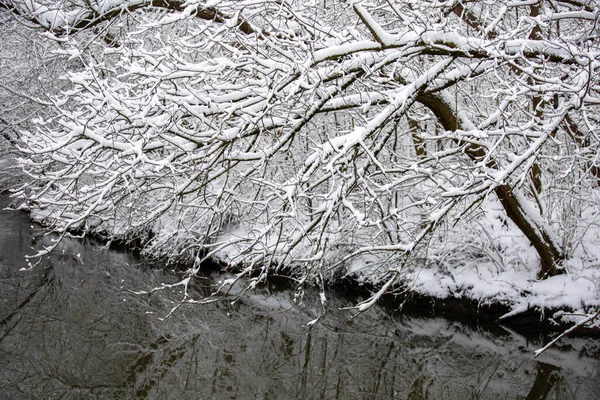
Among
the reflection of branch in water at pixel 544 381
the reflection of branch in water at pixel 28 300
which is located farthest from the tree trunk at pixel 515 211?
the reflection of branch in water at pixel 28 300

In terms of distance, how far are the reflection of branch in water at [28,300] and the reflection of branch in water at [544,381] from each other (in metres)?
6.29

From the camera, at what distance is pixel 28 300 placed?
811 cm

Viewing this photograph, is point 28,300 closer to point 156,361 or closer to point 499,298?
point 156,361

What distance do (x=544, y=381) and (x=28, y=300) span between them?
7.09 m

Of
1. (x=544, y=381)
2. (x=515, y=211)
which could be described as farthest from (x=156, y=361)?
(x=515, y=211)

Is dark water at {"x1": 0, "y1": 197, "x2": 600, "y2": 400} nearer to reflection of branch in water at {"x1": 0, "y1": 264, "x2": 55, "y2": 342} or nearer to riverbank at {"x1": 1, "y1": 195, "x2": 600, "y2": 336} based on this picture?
reflection of branch in water at {"x1": 0, "y1": 264, "x2": 55, "y2": 342}

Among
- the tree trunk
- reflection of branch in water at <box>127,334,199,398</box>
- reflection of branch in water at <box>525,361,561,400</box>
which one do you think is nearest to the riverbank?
the tree trunk

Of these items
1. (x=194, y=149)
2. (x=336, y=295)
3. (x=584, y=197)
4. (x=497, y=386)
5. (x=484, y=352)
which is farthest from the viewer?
(x=336, y=295)

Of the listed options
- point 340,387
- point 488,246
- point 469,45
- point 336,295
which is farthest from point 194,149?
point 488,246

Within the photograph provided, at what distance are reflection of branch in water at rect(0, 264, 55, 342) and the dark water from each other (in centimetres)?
3

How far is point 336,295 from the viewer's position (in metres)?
8.98

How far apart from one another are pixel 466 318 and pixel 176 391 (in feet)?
Result: 14.6

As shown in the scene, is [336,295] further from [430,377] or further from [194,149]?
[194,149]

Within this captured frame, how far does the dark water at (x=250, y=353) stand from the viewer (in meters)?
5.79
